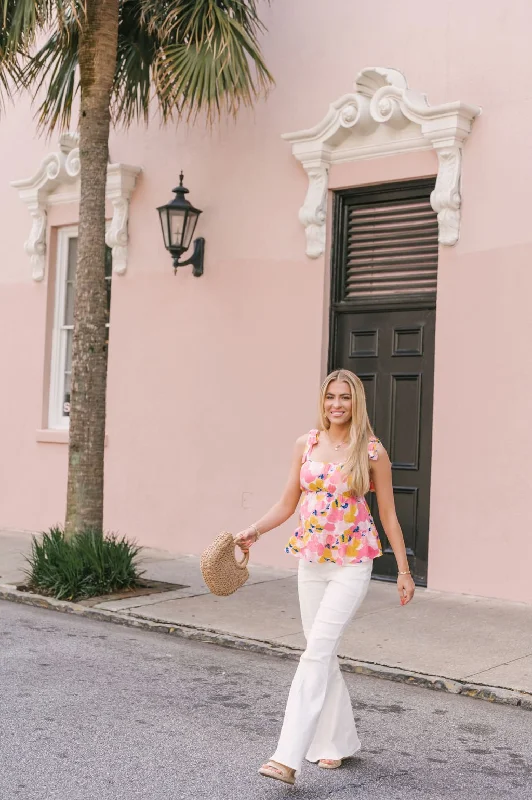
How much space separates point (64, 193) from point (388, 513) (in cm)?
858

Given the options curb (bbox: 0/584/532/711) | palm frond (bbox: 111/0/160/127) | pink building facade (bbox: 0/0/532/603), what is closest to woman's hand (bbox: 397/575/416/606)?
curb (bbox: 0/584/532/711)

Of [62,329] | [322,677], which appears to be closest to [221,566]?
[322,677]

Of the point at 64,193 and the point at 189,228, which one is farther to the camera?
the point at 64,193

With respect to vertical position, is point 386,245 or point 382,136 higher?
point 382,136

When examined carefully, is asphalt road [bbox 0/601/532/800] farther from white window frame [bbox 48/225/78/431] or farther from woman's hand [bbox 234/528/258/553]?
white window frame [bbox 48/225/78/431]

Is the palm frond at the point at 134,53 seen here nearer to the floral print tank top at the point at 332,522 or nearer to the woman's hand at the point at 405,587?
the floral print tank top at the point at 332,522

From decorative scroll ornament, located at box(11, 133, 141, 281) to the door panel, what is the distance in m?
3.12

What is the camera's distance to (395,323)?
9.57 metres

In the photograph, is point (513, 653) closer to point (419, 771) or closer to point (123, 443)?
point (419, 771)

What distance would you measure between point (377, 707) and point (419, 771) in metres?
1.10

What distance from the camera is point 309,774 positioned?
14.9 ft

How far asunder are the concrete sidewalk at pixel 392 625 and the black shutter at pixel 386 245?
8.76ft

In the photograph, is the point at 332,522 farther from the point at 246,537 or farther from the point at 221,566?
the point at 221,566

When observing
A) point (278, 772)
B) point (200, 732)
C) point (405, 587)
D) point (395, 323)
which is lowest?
point (200, 732)
